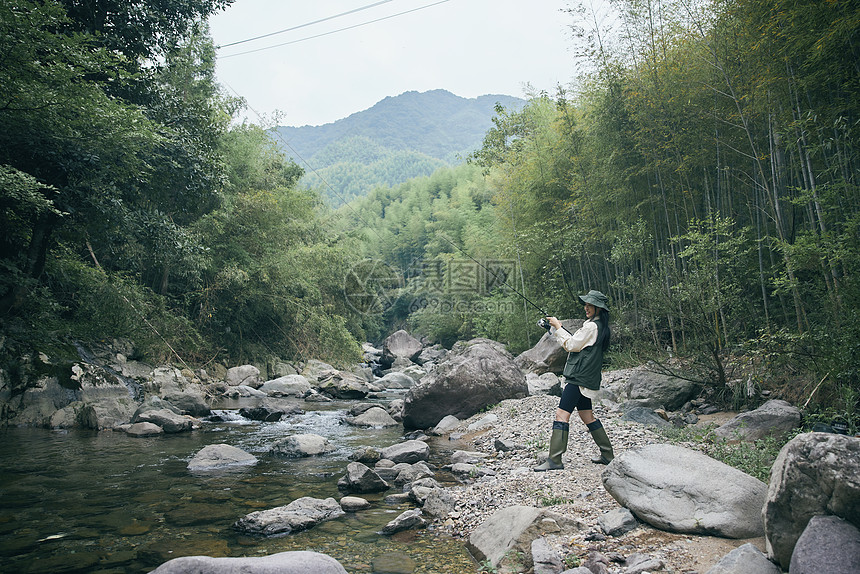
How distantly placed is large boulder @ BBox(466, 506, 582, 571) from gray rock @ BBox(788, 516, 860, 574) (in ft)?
4.51

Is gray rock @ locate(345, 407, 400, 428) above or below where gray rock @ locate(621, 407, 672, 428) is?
below

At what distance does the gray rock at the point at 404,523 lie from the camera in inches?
161

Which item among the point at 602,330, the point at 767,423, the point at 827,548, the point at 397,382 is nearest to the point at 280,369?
the point at 397,382

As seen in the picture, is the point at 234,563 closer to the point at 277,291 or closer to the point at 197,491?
the point at 197,491

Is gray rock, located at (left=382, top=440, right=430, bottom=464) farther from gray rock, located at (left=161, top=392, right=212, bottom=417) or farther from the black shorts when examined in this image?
gray rock, located at (left=161, top=392, right=212, bottom=417)

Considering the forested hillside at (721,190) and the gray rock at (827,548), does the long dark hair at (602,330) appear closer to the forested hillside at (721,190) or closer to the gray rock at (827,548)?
the forested hillside at (721,190)

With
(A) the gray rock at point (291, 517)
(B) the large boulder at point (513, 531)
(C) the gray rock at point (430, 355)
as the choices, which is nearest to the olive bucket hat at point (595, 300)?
(B) the large boulder at point (513, 531)

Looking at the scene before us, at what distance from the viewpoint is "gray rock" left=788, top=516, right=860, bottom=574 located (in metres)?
2.29

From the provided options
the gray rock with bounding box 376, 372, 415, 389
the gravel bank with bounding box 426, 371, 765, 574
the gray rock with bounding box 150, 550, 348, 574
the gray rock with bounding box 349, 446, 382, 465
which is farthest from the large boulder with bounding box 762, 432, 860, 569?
the gray rock with bounding box 376, 372, 415, 389

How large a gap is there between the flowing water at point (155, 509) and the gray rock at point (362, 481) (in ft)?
0.46

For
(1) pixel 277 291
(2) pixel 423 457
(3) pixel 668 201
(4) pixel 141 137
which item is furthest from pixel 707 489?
(1) pixel 277 291

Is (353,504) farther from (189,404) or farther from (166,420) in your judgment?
(189,404)

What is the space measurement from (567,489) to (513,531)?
107 cm

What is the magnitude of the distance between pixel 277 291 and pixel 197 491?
41.8 ft
